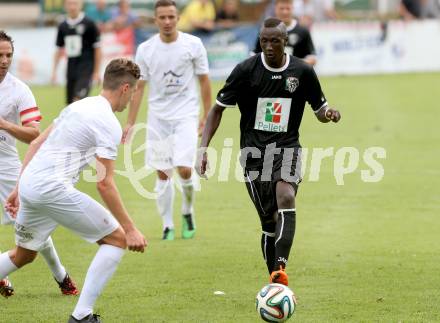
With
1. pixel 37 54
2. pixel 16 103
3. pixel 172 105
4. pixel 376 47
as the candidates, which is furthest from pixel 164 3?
pixel 376 47

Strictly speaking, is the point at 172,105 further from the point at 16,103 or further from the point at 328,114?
the point at 328,114

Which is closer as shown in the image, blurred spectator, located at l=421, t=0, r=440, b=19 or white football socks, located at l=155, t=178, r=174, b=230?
white football socks, located at l=155, t=178, r=174, b=230

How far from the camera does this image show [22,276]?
9594 millimetres

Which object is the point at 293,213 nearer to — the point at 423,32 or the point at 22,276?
the point at 22,276

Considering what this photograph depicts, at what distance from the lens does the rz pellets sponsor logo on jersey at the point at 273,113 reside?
8.56 m

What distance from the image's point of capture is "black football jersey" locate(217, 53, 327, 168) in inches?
336

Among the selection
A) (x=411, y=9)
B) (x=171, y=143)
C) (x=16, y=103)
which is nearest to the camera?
(x=16, y=103)

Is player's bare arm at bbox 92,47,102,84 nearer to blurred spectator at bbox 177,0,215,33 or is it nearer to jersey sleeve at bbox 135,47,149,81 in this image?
jersey sleeve at bbox 135,47,149,81

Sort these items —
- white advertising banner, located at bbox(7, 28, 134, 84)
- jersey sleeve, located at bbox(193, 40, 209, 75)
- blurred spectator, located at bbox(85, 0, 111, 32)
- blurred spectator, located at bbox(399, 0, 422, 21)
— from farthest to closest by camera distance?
blurred spectator, located at bbox(399, 0, 422, 21), blurred spectator, located at bbox(85, 0, 111, 32), white advertising banner, located at bbox(7, 28, 134, 84), jersey sleeve, located at bbox(193, 40, 209, 75)

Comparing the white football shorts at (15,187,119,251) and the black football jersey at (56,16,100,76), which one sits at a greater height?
the white football shorts at (15,187,119,251)

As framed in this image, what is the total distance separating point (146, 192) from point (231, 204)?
5.02ft

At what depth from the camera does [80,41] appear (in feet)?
61.6

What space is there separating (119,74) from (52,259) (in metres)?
2.06

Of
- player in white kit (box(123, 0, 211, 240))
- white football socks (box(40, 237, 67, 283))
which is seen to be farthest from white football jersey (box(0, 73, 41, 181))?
player in white kit (box(123, 0, 211, 240))
